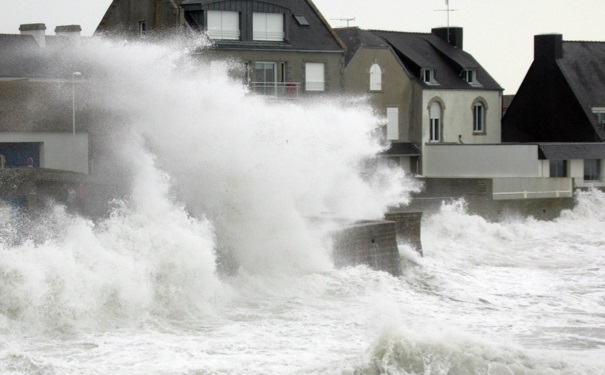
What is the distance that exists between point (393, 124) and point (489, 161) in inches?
171

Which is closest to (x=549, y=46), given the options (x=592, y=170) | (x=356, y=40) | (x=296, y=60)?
(x=592, y=170)

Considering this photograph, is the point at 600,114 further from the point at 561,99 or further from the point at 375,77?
the point at 375,77

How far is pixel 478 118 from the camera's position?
158 feet

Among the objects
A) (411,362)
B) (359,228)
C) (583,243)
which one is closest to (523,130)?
(583,243)

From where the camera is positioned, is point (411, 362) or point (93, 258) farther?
point (93, 258)

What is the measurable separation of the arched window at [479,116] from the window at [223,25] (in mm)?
12797

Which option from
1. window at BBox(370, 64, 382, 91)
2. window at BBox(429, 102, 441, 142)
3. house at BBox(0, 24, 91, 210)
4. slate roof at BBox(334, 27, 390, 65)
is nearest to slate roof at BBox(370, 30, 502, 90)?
window at BBox(429, 102, 441, 142)

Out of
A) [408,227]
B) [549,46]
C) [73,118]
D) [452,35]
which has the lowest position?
[408,227]

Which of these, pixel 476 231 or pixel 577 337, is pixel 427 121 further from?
pixel 577 337

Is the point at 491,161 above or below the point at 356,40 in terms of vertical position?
below

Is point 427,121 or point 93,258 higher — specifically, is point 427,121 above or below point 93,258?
above

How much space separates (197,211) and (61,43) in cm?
1446

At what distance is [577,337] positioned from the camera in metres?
20.5

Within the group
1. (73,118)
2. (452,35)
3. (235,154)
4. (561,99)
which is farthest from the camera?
(452,35)
